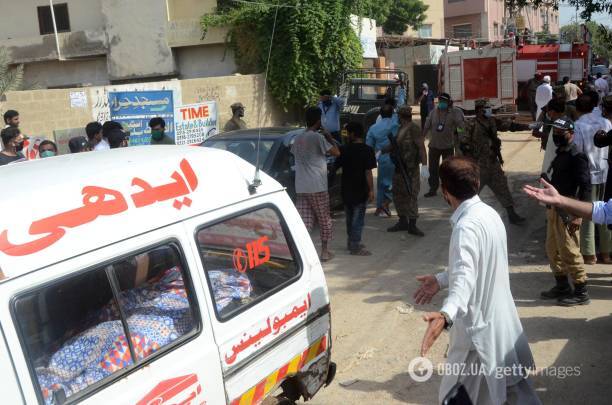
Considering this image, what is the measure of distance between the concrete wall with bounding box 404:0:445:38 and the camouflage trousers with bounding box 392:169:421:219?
1673 inches

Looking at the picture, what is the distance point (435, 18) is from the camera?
49688mm

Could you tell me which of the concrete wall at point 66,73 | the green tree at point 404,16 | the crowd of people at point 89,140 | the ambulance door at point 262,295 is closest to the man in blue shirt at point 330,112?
the crowd of people at point 89,140

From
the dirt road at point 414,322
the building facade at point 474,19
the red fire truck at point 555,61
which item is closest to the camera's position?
the dirt road at point 414,322

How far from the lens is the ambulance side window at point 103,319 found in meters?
2.32

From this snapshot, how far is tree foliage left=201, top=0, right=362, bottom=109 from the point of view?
17188 mm

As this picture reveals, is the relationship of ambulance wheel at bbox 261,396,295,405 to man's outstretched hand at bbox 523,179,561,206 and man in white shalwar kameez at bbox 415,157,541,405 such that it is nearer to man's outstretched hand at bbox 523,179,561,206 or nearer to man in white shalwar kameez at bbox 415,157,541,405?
man in white shalwar kameez at bbox 415,157,541,405

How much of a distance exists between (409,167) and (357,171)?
4.36 feet

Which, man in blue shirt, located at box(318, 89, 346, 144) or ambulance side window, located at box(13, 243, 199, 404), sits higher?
man in blue shirt, located at box(318, 89, 346, 144)

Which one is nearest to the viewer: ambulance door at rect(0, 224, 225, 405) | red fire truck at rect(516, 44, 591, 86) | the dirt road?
ambulance door at rect(0, 224, 225, 405)

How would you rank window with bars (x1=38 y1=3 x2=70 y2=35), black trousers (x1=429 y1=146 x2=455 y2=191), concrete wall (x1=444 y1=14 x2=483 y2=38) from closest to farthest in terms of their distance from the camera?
black trousers (x1=429 y1=146 x2=455 y2=191) < window with bars (x1=38 y1=3 x2=70 y2=35) < concrete wall (x1=444 y1=14 x2=483 y2=38)

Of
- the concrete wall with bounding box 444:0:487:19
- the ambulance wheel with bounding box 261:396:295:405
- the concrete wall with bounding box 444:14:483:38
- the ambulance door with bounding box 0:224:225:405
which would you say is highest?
the concrete wall with bounding box 444:0:487:19

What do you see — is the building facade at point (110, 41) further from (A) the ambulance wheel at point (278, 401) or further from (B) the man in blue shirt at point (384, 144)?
(A) the ambulance wheel at point (278, 401)

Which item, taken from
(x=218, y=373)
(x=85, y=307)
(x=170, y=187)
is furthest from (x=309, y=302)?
(x=85, y=307)

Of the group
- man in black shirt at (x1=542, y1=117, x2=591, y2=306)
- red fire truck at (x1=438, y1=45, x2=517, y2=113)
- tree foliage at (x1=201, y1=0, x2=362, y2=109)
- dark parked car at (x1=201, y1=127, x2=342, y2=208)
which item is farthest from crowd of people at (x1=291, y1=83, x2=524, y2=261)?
red fire truck at (x1=438, y1=45, x2=517, y2=113)
